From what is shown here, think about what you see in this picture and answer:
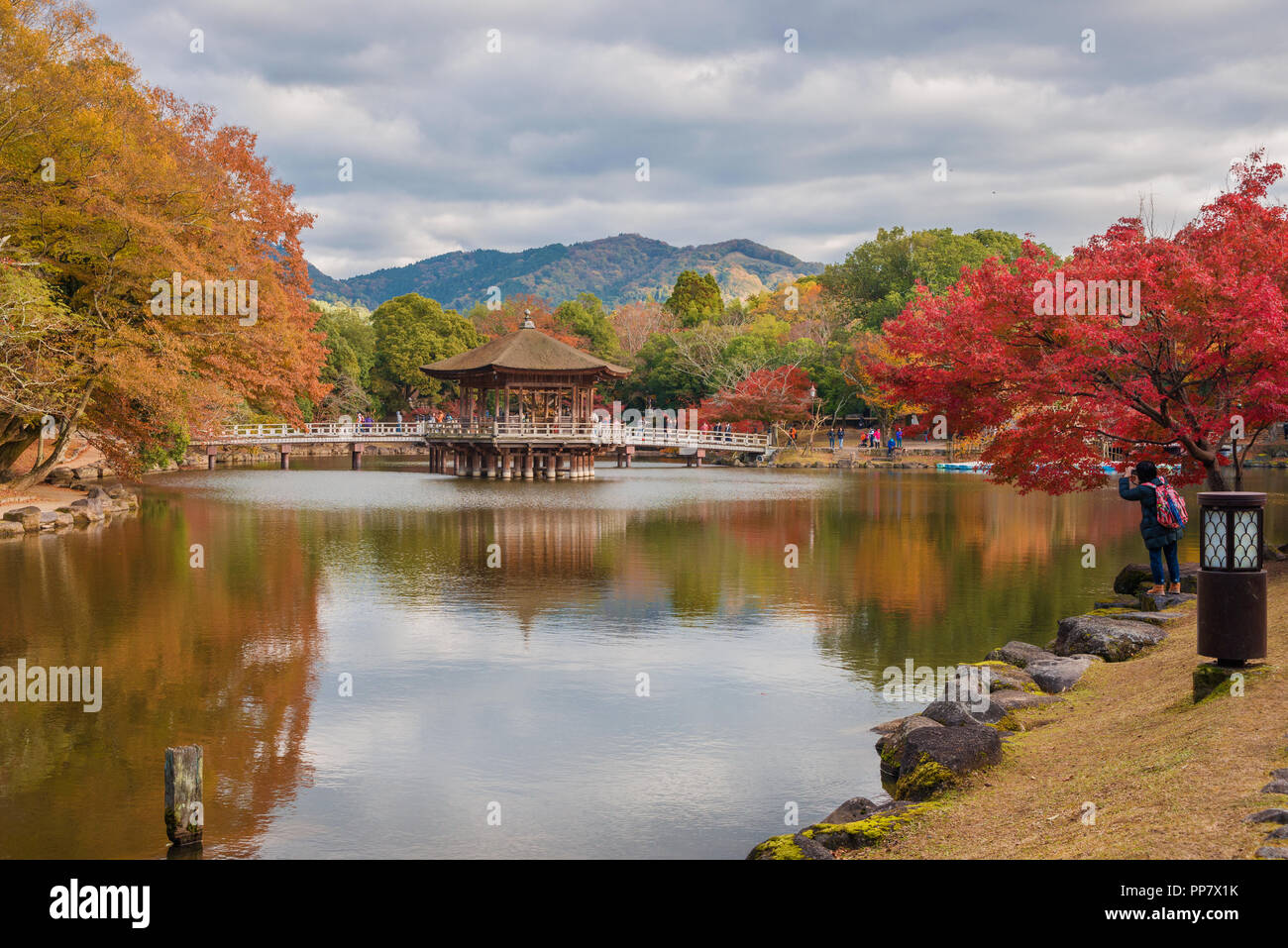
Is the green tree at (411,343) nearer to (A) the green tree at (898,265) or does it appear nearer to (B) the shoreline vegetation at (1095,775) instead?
(A) the green tree at (898,265)

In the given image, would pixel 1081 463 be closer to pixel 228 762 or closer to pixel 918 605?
pixel 918 605

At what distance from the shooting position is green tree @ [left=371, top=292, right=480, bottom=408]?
7012 centimetres

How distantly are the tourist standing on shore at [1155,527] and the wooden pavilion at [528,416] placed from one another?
1271 inches

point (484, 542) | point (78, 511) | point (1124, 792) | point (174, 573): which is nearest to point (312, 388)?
point (78, 511)

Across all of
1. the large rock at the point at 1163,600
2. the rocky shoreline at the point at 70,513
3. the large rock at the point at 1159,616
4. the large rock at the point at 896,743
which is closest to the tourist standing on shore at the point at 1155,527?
the large rock at the point at 1163,600

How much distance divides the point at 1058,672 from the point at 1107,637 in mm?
1187

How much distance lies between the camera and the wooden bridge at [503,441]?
4453 centimetres

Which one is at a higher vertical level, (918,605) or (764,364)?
(764,364)

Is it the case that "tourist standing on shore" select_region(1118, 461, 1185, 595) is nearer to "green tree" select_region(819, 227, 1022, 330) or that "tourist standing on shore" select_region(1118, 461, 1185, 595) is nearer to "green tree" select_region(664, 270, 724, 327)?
"green tree" select_region(819, 227, 1022, 330)

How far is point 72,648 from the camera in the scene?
11789 mm

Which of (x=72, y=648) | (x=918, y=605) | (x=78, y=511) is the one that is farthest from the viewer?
(x=78, y=511)

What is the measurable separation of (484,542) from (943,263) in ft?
158

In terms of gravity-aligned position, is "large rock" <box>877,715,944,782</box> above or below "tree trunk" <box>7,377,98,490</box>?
below

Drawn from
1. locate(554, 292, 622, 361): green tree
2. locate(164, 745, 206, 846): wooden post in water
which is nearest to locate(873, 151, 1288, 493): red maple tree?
locate(164, 745, 206, 846): wooden post in water
